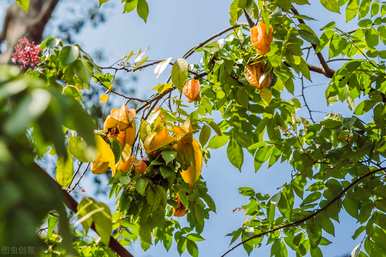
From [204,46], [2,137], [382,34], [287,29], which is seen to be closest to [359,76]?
[382,34]

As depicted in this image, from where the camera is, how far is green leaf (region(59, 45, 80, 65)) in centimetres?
121

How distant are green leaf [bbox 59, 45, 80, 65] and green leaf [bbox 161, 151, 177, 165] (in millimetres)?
287

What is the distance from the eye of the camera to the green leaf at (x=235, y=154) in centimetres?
181

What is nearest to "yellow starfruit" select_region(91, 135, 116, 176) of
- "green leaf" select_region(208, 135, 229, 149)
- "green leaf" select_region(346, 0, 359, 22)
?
"green leaf" select_region(208, 135, 229, 149)

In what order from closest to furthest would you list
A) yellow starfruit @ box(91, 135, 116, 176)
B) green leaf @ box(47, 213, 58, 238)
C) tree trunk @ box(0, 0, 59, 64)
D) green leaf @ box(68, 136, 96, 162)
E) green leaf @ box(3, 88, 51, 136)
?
1. green leaf @ box(3, 88, 51, 136)
2. tree trunk @ box(0, 0, 59, 64)
3. green leaf @ box(68, 136, 96, 162)
4. yellow starfruit @ box(91, 135, 116, 176)
5. green leaf @ box(47, 213, 58, 238)

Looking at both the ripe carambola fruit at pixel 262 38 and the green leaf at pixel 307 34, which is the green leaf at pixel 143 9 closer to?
the ripe carambola fruit at pixel 262 38

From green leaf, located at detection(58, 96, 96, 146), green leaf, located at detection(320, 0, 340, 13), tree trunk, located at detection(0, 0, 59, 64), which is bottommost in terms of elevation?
green leaf, located at detection(58, 96, 96, 146)

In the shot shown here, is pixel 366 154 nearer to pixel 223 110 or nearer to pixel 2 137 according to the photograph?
pixel 223 110

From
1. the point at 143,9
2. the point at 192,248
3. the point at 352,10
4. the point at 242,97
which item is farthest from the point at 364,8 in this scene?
the point at 192,248

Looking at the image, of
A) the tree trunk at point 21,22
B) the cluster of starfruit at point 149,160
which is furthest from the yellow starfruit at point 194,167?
the tree trunk at point 21,22

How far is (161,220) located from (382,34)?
93 cm

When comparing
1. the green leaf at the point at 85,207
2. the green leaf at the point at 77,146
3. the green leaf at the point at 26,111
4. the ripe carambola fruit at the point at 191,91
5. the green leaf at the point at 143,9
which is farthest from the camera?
the ripe carambola fruit at the point at 191,91

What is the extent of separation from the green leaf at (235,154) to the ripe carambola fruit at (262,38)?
0.31 metres

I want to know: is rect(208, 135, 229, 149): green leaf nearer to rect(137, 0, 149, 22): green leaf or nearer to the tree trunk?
rect(137, 0, 149, 22): green leaf
